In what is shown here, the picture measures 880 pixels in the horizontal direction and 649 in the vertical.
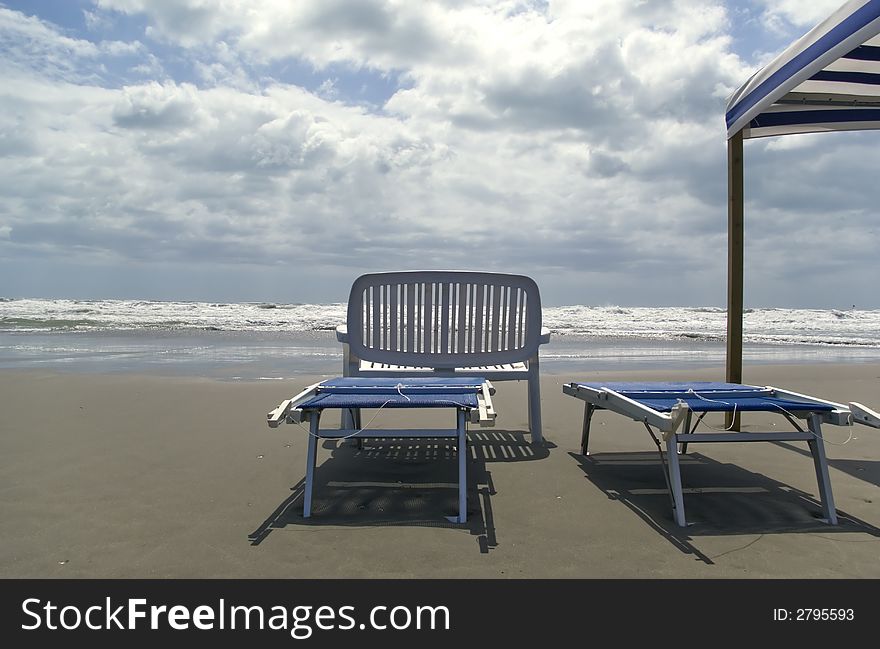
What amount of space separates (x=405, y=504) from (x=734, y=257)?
12.1 ft

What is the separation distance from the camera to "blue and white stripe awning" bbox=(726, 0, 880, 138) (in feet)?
12.5

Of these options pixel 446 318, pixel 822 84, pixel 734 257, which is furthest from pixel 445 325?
pixel 822 84

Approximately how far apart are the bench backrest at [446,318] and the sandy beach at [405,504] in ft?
2.34

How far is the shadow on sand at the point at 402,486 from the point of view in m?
3.26

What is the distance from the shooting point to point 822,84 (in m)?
5.42

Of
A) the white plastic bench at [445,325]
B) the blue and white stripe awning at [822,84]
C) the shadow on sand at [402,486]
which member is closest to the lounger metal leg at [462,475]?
the shadow on sand at [402,486]

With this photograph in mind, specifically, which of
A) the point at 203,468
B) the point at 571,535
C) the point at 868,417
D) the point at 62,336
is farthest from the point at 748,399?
the point at 62,336

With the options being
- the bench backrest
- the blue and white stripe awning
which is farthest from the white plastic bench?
the blue and white stripe awning

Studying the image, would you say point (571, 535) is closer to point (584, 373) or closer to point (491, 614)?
point (491, 614)

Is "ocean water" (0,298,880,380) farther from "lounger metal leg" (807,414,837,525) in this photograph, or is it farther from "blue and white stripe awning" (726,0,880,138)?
"lounger metal leg" (807,414,837,525)

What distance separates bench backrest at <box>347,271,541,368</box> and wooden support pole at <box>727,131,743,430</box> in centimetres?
177

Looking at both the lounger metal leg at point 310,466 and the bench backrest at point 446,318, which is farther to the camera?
the bench backrest at point 446,318

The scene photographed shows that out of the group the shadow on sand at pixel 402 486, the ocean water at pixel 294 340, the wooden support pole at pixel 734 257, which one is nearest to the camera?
the shadow on sand at pixel 402 486

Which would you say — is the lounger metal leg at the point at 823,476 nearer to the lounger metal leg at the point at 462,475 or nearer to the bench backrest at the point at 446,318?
the lounger metal leg at the point at 462,475
